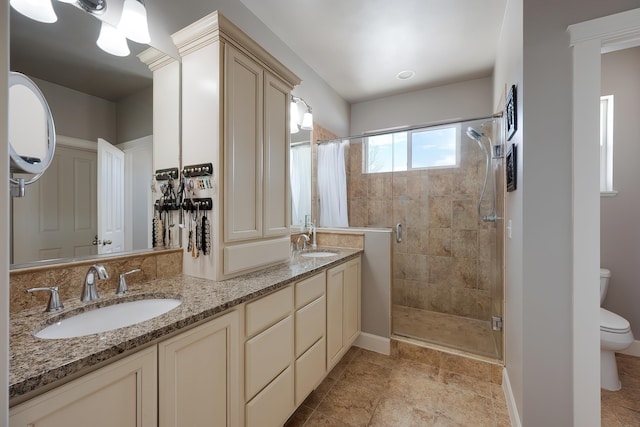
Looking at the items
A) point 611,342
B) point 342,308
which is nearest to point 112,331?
point 342,308

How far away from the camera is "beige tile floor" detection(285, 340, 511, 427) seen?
64.0 inches

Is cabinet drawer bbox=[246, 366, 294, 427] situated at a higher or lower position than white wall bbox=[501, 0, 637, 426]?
lower

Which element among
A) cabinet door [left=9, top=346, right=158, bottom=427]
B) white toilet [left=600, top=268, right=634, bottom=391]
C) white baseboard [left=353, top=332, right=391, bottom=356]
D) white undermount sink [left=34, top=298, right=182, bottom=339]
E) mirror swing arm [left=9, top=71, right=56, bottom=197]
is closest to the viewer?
cabinet door [left=9, top=346, right=158, bottom=427]

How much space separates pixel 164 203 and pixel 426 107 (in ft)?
10.3

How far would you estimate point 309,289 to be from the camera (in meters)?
1.66

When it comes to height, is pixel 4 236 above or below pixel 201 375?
above

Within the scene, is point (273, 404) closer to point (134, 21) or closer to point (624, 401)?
point (134, 21)

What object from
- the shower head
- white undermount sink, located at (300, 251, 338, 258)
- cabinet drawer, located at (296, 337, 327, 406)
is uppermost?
the shower head

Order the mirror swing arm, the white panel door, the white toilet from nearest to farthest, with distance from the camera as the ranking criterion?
1. the mirror swing arm
2. the white panel door
3. the white toilet

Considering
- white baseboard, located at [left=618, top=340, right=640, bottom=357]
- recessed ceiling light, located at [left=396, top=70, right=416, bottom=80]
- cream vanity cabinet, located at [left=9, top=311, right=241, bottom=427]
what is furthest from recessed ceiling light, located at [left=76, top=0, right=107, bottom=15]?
white baseboard, located at [left=618, top=340, right=640, bottom=357]

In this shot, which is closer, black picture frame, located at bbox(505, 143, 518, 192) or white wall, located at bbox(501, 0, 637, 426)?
white wall, located at bbox(501, 0, 637, 426)

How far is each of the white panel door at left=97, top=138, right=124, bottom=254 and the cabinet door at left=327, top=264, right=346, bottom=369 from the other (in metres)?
1.26

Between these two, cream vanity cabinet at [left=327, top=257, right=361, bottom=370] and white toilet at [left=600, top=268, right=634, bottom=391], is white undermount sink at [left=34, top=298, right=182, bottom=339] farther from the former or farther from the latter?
white toilet at [left=600, top=268, right=634, bottom=391]

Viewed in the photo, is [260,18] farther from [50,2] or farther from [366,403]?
[366,403]
